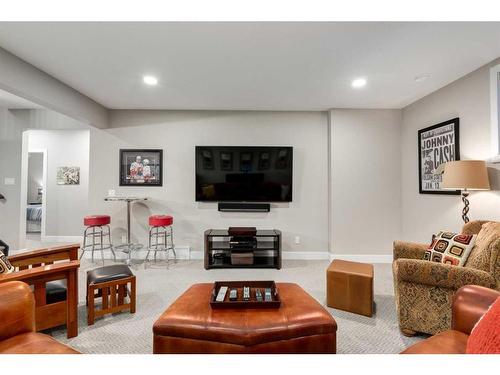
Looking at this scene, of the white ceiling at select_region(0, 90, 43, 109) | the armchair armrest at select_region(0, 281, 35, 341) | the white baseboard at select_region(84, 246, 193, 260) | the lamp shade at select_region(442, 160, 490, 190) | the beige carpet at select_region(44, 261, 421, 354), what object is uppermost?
the white ceiling at select_region(0, 90, 43, 109)

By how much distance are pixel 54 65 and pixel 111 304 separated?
248cm

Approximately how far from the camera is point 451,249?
209cm

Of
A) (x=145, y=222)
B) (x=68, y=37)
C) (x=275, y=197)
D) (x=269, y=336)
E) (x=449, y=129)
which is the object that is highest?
(x=68, y=37)

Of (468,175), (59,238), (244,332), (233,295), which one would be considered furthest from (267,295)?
(59,238)

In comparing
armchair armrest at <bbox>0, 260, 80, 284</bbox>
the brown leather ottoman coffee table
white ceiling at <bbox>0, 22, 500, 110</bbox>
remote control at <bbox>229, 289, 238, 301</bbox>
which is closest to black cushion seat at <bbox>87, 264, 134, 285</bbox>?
armchair armrest at <bbox>0, 260, 80, 284</bbox>

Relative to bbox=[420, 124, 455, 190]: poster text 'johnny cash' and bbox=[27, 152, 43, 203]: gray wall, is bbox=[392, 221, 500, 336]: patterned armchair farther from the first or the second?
bbox=[27, 152, 43, 203]: gray wall

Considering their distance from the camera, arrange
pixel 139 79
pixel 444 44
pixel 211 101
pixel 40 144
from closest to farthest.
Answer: pixel 444 44
pixel 139 79
pixel 211 101
pixel 40 144

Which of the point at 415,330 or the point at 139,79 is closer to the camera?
the point at 415,330

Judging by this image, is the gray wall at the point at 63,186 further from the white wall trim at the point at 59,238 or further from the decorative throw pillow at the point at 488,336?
the decorative throw pillow at the point at 488,336

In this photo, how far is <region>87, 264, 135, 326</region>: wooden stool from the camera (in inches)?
83.2

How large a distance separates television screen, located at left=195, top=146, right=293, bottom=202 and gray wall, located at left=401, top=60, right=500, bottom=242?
1821 mm
